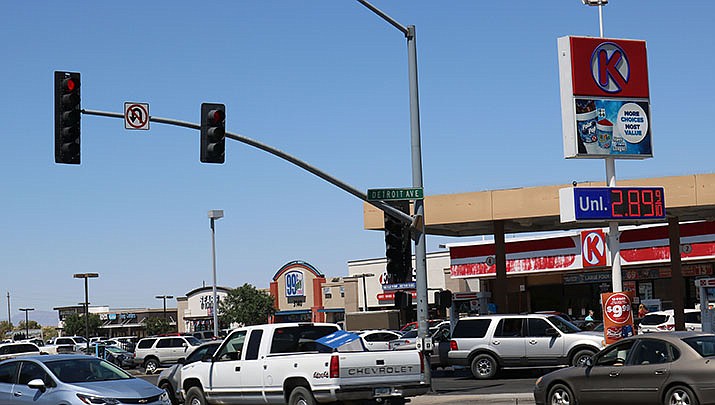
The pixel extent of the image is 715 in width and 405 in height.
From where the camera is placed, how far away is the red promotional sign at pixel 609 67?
86.2 feet

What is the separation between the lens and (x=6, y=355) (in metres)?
45.2

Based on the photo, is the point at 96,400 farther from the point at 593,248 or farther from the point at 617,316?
the point at 593,248

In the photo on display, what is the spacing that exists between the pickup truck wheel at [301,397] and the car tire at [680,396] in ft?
19.3

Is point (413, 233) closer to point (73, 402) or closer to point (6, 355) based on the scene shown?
point (73, 402)

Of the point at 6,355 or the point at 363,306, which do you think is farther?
the point at 363,306

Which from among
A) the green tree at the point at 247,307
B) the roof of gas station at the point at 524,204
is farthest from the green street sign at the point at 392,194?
the green tree at the point at 247,307

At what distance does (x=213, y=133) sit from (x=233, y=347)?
4492 mm

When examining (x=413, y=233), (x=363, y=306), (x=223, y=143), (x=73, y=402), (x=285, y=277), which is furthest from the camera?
(x=285, y=277)

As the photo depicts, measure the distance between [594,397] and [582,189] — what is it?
8.42 meters

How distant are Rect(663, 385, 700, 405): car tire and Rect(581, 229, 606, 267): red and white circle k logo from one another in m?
37.6

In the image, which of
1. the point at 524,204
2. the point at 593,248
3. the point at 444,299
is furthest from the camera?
the point at 593,248

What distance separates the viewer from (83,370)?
17.6m

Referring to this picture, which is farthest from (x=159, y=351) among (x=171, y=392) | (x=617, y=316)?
(x=617, y=316)

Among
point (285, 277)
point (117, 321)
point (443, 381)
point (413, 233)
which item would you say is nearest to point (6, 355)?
point (443, 381)
